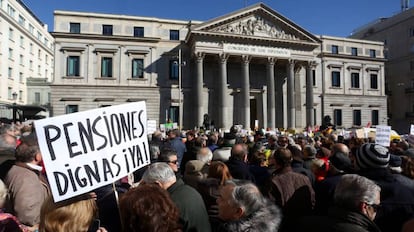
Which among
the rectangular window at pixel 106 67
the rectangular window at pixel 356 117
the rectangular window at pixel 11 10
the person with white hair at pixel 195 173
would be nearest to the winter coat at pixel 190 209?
the person with white hair at pixel 195 173

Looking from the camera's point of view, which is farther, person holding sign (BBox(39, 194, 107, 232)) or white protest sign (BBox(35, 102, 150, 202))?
→ white protest sign (BBox(35, 102, 150, 202))

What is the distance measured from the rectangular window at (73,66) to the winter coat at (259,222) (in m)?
35.2

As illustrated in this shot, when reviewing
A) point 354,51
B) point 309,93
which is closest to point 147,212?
point 309,93

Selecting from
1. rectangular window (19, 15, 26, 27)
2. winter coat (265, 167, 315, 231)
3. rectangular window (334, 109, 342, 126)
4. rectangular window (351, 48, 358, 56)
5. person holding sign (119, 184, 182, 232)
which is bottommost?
winter coat (265, 167, 315, 231)

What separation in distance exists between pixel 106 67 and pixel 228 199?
34795 millimetres

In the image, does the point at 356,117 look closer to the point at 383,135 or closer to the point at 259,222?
the point at 383,135

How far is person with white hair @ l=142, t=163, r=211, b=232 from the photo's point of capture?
350cm

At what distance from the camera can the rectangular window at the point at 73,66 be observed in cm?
3428

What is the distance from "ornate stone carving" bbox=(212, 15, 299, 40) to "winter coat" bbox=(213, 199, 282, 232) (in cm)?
3267

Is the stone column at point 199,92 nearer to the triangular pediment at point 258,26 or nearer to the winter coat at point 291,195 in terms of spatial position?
the triangular pediment at point 258,26

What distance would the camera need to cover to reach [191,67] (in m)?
37.0

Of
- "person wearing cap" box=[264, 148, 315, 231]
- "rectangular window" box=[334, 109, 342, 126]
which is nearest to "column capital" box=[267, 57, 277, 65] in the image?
"rectangular window" box=[334, 109, 342, 126]

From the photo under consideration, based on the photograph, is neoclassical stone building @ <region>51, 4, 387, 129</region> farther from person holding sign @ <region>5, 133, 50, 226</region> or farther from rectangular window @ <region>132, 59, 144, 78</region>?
person holding sign @ <region>5, 133, 50, 226</region>

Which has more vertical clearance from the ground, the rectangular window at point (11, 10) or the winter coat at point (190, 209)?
the rectangular window at point (11, 10)
